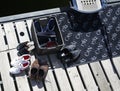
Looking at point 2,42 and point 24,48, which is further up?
point 2,42

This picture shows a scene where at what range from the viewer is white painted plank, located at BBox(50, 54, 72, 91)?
4934 mm

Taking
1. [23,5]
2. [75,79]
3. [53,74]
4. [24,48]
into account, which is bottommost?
[75,79]

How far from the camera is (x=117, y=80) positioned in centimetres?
514

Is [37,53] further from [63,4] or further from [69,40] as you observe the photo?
[63,4]

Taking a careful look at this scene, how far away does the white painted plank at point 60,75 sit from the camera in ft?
16.2

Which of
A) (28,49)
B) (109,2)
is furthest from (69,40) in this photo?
(109,2)

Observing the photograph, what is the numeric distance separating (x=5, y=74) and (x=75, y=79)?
1003mm

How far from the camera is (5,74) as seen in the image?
4887 millimetres

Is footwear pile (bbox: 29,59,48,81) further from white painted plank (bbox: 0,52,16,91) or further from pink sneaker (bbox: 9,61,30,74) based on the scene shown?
white painted plank (bbox: 0,52,16,91)

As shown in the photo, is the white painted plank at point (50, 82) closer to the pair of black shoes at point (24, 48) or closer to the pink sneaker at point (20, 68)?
the pink sneaker at point (20, 68)

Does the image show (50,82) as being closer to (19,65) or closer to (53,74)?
(53,74)

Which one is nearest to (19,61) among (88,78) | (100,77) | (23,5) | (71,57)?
(71,57)

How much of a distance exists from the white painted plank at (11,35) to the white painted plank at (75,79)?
2.94 feet

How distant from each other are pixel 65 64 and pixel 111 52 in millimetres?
767
